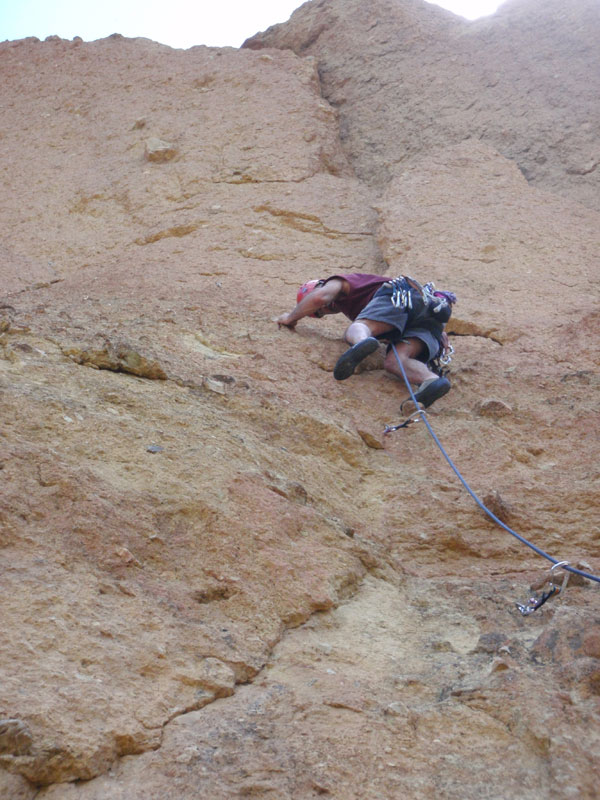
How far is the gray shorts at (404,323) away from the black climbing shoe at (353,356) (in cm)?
31

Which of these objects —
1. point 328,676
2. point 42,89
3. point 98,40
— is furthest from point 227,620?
point 98,40

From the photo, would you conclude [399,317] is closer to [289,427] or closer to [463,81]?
[289,427]

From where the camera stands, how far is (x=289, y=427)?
Result: 10.8ft

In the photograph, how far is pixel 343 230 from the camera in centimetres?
522

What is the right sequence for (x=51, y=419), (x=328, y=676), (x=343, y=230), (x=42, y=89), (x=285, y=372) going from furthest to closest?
(x=42, y=89), (x=343, y=230), (x=285, y=372), (x=51, y=419), (x=328, y=676)

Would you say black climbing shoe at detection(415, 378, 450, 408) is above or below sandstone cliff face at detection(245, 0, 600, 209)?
below

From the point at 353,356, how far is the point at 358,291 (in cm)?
63

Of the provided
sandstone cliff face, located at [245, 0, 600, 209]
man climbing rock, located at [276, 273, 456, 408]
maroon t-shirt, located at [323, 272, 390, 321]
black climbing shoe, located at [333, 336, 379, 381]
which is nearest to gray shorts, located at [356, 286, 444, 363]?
man climbing rock, located at [276, 273, 456, 408]

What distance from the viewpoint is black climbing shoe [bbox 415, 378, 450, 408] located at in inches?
142

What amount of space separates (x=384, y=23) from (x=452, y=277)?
3580mm

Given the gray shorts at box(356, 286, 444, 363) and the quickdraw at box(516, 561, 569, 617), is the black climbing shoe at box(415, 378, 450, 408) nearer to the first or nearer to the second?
the gray shorts at box(356, 286, 444, 363)

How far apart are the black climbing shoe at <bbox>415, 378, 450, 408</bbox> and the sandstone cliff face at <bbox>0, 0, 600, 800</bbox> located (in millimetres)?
115

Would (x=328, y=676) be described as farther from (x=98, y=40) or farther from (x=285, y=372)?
(x=98, y=40)

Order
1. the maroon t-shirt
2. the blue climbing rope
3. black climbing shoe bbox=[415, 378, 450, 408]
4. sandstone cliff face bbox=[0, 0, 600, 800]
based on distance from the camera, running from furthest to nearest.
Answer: the maroon t-shirt, black climbing shoe bbox=[415, 378, 450, 408], the blue climbing rope, sandstone cliff face bbox=[0, 0, 600, 800]
